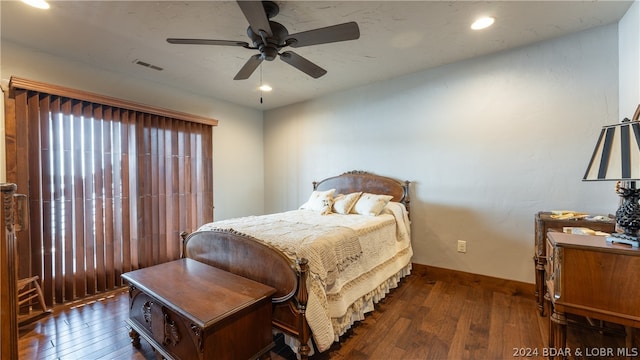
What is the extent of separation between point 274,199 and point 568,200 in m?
4.11

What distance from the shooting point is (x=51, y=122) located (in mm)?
2602

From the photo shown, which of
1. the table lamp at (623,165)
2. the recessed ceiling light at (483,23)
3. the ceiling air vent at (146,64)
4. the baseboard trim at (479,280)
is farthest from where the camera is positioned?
the ceiling air vent at (146,64)

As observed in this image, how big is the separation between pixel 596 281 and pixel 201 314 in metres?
2.19

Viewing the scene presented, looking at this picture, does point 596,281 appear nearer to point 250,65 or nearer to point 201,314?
point 201,314

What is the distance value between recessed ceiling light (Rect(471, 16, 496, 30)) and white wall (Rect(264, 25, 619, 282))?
0.69 meters

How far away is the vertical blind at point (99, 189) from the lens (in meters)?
2.53

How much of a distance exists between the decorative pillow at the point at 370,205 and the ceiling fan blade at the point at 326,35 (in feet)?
6.05

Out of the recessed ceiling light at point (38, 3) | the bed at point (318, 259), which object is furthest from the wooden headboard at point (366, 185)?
the recessed ceiling light at point (38, 3)

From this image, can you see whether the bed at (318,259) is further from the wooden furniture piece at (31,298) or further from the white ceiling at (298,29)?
the white ceiling at (298,29)

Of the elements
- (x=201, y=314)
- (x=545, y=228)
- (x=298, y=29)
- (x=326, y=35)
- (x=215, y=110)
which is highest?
(x=298, y=29)

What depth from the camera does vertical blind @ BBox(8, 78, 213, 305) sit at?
253 centimetres

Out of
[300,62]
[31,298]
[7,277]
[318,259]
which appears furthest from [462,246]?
[31,298]

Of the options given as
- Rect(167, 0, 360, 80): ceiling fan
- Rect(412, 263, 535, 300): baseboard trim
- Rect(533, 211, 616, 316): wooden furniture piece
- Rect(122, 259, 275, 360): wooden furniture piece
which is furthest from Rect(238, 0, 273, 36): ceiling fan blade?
Rect(412, 263, 535, 300): baseboard trim

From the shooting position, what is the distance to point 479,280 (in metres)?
2.97
